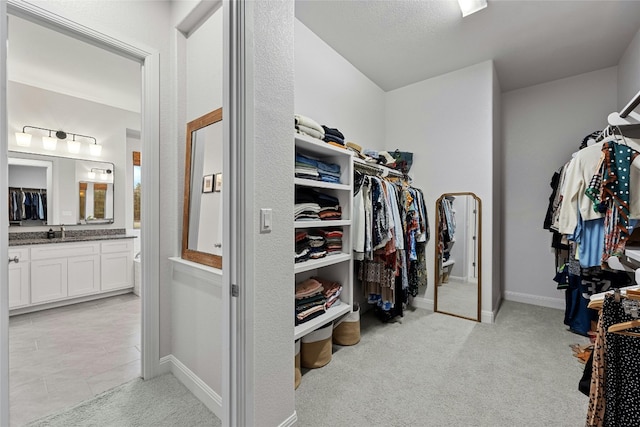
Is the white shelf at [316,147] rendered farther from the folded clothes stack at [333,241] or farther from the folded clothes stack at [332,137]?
the folded clothes stack at [333,241]

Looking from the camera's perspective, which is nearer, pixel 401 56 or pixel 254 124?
pixel 254 124

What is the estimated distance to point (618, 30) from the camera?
94.7 inches

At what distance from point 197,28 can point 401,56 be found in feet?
6.58

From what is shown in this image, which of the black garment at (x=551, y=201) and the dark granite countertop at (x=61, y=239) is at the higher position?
the black garment at (x=551, y=201)

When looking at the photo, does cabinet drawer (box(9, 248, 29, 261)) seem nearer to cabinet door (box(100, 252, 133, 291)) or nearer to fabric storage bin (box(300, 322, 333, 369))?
cabinet door (box(100, 252, 133, 291))

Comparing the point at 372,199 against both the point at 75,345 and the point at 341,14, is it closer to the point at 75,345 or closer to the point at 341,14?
the point at 341,14

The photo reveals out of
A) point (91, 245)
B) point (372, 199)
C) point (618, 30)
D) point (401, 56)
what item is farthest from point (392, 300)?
point (91, 245)

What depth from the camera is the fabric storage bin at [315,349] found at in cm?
202

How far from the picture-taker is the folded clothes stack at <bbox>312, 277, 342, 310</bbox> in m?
2.11

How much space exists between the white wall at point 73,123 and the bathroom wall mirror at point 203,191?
214 cm

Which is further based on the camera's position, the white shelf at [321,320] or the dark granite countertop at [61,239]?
the dark granite countertop at [61,239]

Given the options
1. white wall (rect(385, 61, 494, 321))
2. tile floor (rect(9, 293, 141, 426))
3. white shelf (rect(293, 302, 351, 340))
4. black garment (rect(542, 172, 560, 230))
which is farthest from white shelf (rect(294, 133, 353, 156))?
black garment (rect(542, 172, 560, 230))

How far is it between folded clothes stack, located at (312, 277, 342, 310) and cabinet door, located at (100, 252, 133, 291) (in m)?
2.64

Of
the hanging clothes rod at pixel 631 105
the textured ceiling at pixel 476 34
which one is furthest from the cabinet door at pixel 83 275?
the hanging clothes rod at pixel 631 105
